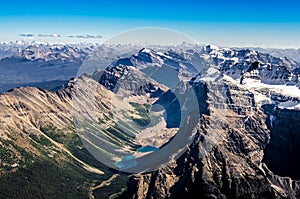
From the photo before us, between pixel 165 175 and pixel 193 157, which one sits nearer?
pixel 165 175

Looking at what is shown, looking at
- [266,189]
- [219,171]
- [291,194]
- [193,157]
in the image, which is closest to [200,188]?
[219,171]

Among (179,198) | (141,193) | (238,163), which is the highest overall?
(238,163)

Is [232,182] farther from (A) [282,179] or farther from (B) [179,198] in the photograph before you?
(A) [282,179]

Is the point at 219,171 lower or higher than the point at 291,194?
higher

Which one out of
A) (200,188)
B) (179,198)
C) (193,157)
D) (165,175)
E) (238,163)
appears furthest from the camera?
(193,157)

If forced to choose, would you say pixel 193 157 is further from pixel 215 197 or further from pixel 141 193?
pixel 215 197

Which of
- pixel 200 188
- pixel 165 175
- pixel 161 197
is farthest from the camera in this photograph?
pixel 165 175

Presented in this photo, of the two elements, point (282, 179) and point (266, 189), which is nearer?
point (266, 189)

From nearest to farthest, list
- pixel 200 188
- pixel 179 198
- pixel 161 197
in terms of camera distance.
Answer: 1. pixel 200 188
2. pixel 179 198
3. pixel 161 197

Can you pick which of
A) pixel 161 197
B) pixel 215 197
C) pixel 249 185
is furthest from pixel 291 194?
pixel 161 197
